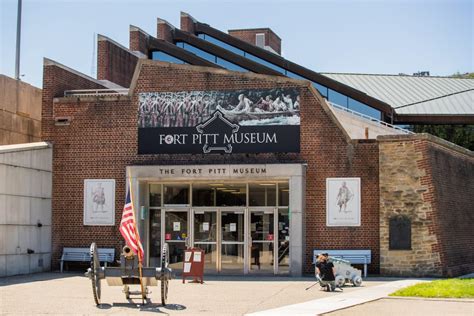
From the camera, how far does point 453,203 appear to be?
89.7ft

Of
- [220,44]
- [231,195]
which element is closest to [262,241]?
[231,195]

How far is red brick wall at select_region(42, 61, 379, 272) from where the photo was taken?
84.3 ft

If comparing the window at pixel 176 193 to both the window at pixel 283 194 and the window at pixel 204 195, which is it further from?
the window at pixel 283 194

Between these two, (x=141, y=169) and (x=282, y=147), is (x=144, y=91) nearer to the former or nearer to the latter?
(x=141, y=169)

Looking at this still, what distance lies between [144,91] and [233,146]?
383 centimetres

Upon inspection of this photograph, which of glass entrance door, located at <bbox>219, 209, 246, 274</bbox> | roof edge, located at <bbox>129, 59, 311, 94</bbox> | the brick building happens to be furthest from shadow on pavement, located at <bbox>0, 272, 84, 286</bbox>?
roof edge, located at <bbox>129, 59, 311, 94</bbox>

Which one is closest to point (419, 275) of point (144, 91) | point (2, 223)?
point (144, 91)

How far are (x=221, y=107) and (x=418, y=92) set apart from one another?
25806 millimetres

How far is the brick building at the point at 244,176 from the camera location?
2531cm

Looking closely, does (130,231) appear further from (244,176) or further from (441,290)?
(244,176)

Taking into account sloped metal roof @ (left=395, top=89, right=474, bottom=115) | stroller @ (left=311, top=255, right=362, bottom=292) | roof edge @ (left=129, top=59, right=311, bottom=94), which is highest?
sloped metal roof @ (left=395, top=89, right=474, bottom=115)

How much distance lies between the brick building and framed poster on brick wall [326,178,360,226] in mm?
34

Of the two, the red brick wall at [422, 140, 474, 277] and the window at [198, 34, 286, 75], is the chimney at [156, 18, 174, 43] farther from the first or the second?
the red brick wall at [422, 140, 474, 277]

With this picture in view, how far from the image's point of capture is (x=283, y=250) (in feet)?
85.8
